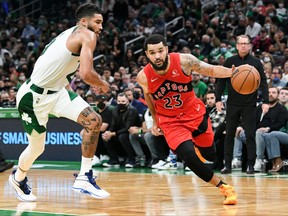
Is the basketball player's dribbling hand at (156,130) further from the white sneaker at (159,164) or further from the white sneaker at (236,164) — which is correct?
the white sneaker at (159,164)

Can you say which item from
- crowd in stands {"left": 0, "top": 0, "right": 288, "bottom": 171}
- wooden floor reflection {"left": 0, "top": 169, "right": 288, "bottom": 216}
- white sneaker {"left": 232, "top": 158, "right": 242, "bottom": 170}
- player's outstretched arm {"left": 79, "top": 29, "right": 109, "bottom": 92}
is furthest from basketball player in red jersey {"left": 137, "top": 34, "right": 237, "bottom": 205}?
white sneaker {"left": 232, "top": 158, "right": 242, "bottom": 170}

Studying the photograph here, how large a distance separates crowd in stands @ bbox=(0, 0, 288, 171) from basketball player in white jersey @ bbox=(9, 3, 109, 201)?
4.63 m

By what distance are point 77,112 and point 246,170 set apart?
591 centimetres

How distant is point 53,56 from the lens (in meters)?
8.41

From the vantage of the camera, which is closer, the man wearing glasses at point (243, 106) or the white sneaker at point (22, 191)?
the white sneaker at point (22, 191)

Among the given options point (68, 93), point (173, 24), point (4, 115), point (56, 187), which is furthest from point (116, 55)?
point (68, 93)

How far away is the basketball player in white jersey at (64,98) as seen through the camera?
8.33 meters

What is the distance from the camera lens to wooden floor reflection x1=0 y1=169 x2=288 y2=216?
24.3ft

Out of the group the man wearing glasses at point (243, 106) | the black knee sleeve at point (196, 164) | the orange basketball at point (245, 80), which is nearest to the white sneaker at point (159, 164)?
the man wearing glasses at point (243, 106)

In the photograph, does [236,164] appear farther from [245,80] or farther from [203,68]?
[203,68]

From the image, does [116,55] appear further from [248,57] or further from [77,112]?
[77,112]

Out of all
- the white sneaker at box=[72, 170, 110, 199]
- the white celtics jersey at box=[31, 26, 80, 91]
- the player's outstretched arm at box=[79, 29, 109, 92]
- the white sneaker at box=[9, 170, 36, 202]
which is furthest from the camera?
the white sneaker at box=[9, 170, 36, 202]

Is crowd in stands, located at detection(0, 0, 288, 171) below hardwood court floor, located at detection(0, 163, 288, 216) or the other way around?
the other way around

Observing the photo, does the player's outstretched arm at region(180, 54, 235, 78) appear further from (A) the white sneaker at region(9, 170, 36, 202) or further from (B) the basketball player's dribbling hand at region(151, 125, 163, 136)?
(A) the white sneaker at region(9, 170, 36, 202)
